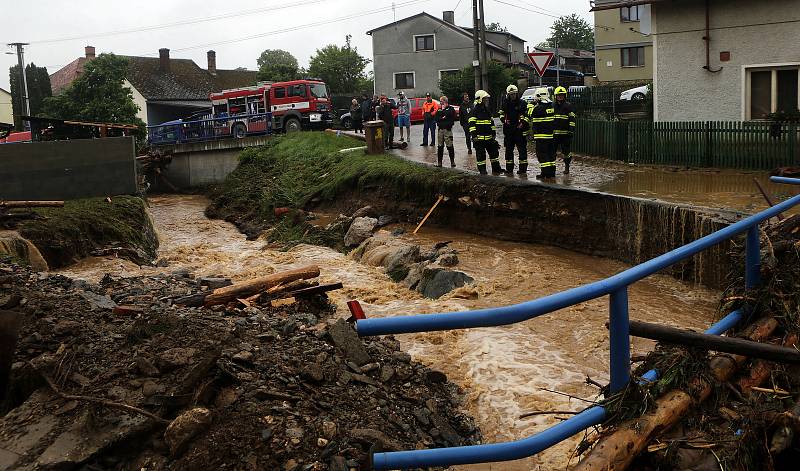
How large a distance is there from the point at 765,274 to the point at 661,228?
8962 millimetres

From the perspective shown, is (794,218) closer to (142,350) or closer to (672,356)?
(672,356)

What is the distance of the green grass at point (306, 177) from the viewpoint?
1880cm

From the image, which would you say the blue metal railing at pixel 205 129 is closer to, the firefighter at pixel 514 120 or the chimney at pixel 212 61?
the firefighter at pixel 514 120

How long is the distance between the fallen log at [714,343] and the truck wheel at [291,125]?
31.0 metres

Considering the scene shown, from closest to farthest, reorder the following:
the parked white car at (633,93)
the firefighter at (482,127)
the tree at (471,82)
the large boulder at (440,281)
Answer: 1. the large boulder at (440,281)
2. the firefighter at (482,127)
3. the parked white car at (633,93)
4. the tree at (471,82)

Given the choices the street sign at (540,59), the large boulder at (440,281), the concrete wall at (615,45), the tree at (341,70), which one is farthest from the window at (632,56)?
the large boulder at (440,281)

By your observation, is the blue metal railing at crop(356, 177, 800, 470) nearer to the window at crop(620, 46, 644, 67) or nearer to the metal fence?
the metal fence

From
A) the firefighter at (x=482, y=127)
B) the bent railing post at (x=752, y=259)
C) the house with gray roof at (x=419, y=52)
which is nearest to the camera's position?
the bent railing post at (x=752, y=259)

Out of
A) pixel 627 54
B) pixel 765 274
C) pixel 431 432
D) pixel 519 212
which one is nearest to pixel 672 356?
pixel 765 274

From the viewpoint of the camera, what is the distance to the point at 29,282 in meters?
10.3

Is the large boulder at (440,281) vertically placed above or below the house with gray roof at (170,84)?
below

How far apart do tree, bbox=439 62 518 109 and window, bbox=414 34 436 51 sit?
21.8 ft

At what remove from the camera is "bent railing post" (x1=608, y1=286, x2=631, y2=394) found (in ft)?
9.69

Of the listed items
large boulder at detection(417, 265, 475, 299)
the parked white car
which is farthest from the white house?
the parked white car
